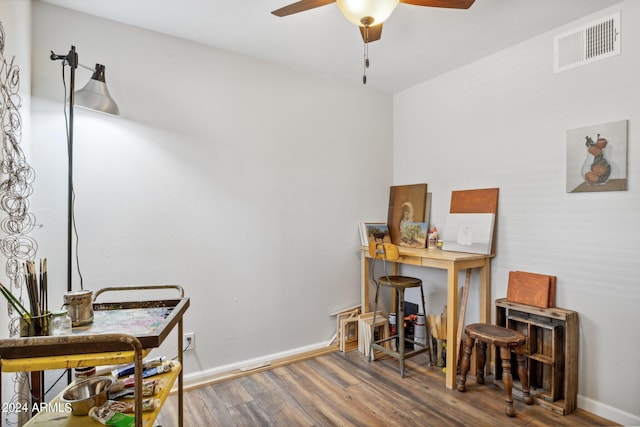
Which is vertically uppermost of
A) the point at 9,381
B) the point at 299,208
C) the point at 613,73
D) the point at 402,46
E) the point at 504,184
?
the point at 402,46

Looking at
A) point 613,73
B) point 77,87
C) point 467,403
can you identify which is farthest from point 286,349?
point 613,73

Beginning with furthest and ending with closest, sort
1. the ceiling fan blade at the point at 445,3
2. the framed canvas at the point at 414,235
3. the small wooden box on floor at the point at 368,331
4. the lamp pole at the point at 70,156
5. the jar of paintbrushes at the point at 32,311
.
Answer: the framed canvas at the point at 414,235 < the small wooden box on floor at the point at 368,331 < the lamp pole at the point at 70,156 < the ceiling fan blade at the point at 445,3 < the jar of paintbrushes at the point at 32,311

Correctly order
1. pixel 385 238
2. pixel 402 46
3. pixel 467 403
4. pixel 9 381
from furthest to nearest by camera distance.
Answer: pixel 385 238, pixel 402 46, pixel 467 403, pixel 9 381

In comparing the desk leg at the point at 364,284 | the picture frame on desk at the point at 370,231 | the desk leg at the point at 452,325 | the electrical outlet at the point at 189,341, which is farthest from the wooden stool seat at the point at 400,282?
the electrical outlet at the point at 189,341

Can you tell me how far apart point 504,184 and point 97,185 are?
112 inches

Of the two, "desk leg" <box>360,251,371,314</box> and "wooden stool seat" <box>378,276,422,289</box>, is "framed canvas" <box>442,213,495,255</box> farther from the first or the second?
"desk leg" <box>360,251,371,314</box>

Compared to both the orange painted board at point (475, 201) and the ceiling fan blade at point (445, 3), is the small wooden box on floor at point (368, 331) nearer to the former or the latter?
the orange painted board at point (475, 201)

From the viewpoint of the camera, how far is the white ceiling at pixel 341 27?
6.65 ft

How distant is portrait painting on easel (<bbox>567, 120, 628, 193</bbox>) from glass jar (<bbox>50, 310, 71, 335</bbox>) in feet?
8.97

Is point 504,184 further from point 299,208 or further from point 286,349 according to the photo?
point 286,349

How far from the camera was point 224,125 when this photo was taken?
2.57 metres

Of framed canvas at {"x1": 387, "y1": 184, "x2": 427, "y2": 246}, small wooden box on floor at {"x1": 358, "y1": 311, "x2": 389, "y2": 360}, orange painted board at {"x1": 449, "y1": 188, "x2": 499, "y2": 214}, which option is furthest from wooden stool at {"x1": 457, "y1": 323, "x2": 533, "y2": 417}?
framed canvas at {"x1": 387, "y1": 184, "x2": 427, "y2": 246}

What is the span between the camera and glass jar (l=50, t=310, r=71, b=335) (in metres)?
1.12

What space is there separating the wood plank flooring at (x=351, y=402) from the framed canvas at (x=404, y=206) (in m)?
1.27
